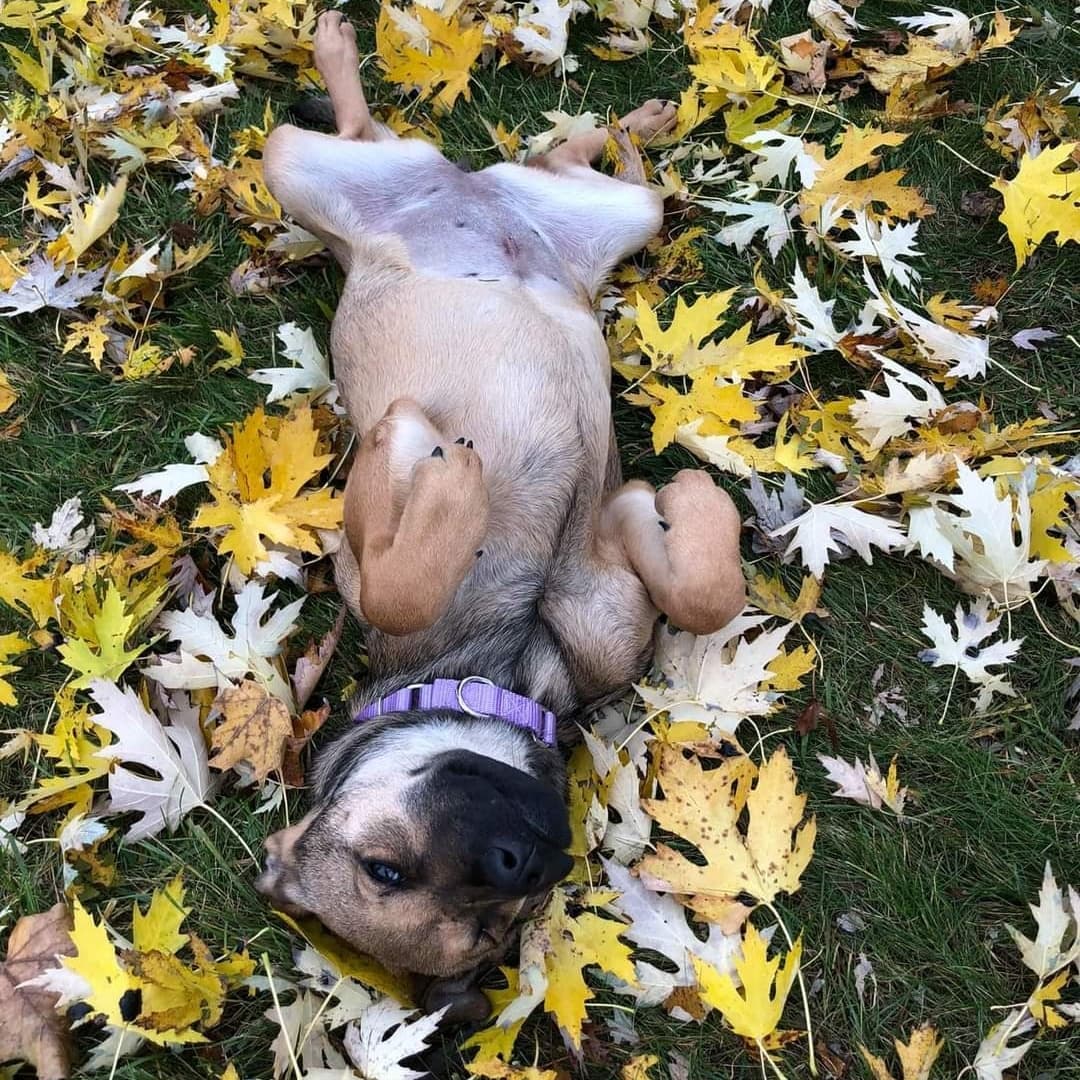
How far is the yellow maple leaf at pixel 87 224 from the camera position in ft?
12.8

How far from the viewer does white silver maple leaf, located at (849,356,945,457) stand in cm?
346

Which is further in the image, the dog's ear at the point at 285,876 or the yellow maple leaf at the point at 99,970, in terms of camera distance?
the dog's ear at the point at 285,876

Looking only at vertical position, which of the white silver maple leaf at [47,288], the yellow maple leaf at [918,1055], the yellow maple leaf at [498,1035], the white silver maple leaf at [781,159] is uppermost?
the white silver maple leaf at [781,159]

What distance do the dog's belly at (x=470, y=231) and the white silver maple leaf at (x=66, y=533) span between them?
5.53 feet

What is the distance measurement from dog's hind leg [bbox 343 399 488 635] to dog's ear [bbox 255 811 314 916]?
726 mm

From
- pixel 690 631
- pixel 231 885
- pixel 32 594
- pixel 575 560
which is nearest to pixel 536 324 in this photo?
pixel 575 560

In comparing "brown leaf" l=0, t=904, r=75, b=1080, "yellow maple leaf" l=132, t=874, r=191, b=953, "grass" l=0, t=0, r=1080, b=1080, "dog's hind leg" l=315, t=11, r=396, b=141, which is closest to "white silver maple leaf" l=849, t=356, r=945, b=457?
"grass" l=0, t=0, r=1080, b=1080

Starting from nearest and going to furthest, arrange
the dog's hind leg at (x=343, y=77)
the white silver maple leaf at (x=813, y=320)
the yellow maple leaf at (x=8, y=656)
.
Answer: the yellow maple leaf at (x=8, y=656), the white silver maple leaf at (x=813, y=320), the dog's hind leg at (x=343, y=77)

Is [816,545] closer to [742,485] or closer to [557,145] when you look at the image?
[742,485]

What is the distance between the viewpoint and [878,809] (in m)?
3.34

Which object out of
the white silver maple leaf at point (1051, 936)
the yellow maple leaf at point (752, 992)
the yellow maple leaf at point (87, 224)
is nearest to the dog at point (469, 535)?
the yellow maple leaf at point (752, 992)

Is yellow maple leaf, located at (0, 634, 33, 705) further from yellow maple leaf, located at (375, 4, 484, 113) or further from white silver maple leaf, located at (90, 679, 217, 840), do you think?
yellow maple leaf, located at (375, 4, 484, 113)

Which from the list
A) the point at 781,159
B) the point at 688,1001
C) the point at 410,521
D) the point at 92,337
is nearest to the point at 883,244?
the point at 781,159

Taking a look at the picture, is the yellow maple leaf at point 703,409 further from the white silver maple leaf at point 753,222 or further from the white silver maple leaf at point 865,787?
the white silver maple leaf at point 865,787
